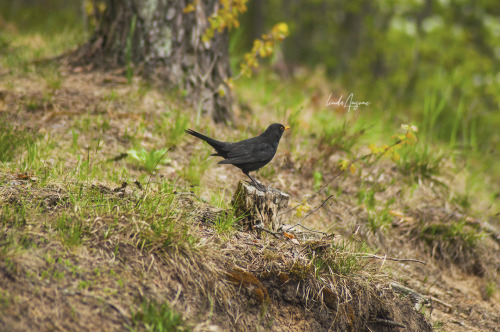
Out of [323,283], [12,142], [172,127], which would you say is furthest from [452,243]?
[12,142]

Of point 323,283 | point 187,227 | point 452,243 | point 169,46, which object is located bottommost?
point 452,243

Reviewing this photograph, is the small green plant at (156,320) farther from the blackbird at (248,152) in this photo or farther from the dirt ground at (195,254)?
the blackbird at (248,152)

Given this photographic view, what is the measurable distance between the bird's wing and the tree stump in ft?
1.16

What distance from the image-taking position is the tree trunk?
4562 mm

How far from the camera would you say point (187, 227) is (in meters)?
2.46

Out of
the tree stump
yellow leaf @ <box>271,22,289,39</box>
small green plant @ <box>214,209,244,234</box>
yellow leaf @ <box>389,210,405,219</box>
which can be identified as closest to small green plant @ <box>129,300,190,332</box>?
small green plant @ <box>214,209,244,234</box>

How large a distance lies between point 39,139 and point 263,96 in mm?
3082

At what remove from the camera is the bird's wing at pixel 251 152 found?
3.23m

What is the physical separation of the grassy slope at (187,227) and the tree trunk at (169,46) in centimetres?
24

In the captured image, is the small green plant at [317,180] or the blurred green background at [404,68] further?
the blurred green background at [404,68]

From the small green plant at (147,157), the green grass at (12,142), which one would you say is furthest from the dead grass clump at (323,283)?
the green grass at (12,142)

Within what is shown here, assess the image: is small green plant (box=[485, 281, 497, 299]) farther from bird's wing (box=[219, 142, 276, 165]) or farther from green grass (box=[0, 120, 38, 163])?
green grass (box=[0, 120, 38, 163])

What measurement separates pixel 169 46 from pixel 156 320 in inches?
131

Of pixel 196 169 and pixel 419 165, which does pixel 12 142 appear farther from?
pixel 419 165
